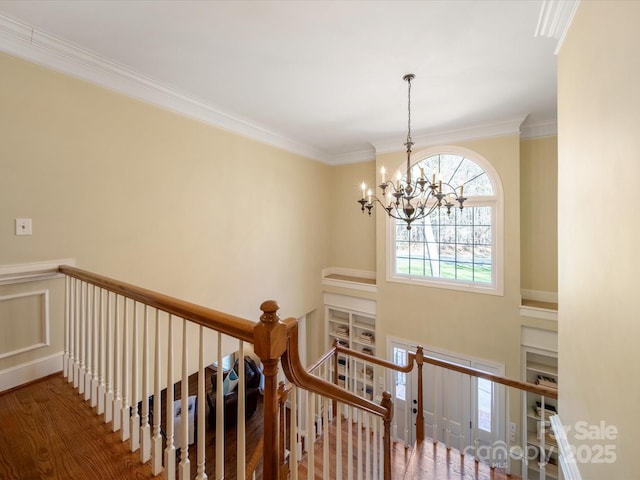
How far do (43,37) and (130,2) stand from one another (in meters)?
0.81

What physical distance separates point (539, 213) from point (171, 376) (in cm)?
448

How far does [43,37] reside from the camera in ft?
6.25

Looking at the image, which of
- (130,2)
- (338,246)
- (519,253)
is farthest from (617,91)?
(338,246)

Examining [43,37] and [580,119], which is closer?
[580,119]

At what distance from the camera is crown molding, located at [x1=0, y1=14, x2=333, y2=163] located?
1.84 metres

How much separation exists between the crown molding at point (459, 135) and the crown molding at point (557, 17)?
2116mm

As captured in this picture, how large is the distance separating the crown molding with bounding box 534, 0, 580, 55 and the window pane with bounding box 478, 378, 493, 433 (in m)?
3.77

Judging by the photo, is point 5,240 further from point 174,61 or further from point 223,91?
point 223,91

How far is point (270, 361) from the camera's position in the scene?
0.80m

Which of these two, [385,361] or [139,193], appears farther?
[385,361]

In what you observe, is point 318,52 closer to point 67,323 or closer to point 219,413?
point 219,413

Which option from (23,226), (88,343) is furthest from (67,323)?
(23,226)

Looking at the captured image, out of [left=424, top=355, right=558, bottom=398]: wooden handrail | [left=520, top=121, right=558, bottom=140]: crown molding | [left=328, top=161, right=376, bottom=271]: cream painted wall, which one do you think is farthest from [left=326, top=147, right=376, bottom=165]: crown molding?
[left=424, top=355, right=558, bottom=398]: wooden handrail

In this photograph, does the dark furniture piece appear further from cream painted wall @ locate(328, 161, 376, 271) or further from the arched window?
the arched window
